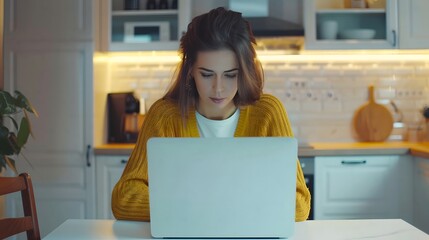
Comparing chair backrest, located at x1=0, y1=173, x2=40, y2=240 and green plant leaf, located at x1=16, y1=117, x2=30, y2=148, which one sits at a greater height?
green plant leaf, located at x1=16, y1=117, x2=30, y2=148

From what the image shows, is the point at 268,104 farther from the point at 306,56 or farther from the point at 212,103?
the point at 306,56

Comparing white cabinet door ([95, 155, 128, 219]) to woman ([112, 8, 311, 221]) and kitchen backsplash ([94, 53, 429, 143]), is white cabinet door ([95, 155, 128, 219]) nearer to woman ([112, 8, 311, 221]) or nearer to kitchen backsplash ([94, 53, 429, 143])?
kitchen backsplash ([94, 53, 429, 143])

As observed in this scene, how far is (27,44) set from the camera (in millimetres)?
3035

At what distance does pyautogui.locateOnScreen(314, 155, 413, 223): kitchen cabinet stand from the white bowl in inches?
30.7

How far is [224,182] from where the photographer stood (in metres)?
1.04

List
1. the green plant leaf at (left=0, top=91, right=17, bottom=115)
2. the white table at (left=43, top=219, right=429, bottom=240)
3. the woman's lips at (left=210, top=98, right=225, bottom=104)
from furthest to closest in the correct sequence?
1. the green plant leaf at (left=0, top=91, right=17, bottom=115)
2. the woman's lips at (left=210, top=98, right=225, bottom=104)
3. the white table at (left=43, top=219, right=429, bottom=240)

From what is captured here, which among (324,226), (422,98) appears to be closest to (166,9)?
(422,98)

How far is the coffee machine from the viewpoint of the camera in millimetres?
3352

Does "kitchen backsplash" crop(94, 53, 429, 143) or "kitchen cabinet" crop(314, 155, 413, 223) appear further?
"kitchen backsplash" crop(94, 53, 429, 143)

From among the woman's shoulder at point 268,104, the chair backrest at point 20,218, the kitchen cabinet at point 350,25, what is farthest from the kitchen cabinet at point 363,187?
the chair backrest at point 20,218

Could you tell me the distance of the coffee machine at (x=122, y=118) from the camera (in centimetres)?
335

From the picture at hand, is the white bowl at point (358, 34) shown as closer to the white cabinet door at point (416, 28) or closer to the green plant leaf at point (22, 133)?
the white cabinet door at point (416, 28)

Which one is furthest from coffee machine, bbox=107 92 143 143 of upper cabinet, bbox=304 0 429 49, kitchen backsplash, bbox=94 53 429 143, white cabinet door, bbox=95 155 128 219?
upper cabinet, bbox=304 0 429 49

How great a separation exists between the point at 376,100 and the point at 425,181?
2.67ft
